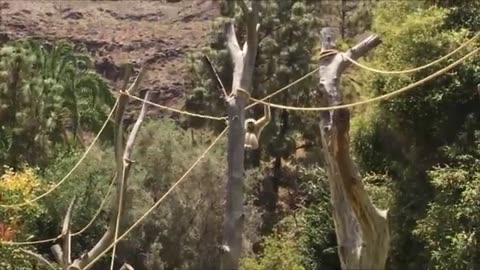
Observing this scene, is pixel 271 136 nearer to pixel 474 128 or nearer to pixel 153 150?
pixel 153 150

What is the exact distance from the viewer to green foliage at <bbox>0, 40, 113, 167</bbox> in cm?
1853

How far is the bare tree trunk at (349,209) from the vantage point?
14.2 feet

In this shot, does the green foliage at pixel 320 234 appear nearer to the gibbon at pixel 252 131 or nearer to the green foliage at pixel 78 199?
the green foliage at pixel 78 199

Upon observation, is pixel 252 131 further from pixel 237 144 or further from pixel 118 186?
pixel 118 186

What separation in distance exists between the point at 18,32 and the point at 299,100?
17461 millimetres

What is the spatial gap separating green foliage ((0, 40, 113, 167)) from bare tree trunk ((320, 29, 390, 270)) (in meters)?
14.5

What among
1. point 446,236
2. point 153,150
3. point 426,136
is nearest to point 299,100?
point 153,150

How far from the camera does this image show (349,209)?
4395 mm

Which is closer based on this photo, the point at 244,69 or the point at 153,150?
the point at 244,69

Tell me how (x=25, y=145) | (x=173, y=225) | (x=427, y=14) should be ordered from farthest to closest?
(x=25, y=145), (x=173, y=225), (x=427, y=14)

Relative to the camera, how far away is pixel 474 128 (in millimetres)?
11273

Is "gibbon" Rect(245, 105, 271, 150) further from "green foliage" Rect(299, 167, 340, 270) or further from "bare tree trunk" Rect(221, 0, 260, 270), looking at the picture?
"green foliage" Rect(299, 167, 340, 270)

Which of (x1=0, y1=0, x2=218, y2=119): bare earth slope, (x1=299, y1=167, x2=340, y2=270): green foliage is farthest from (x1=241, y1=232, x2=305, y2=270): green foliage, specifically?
(x1=0, y1=0, x2=218, y2=119): bare earth slope

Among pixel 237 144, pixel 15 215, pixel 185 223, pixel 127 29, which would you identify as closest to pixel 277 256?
pixel 185 223
